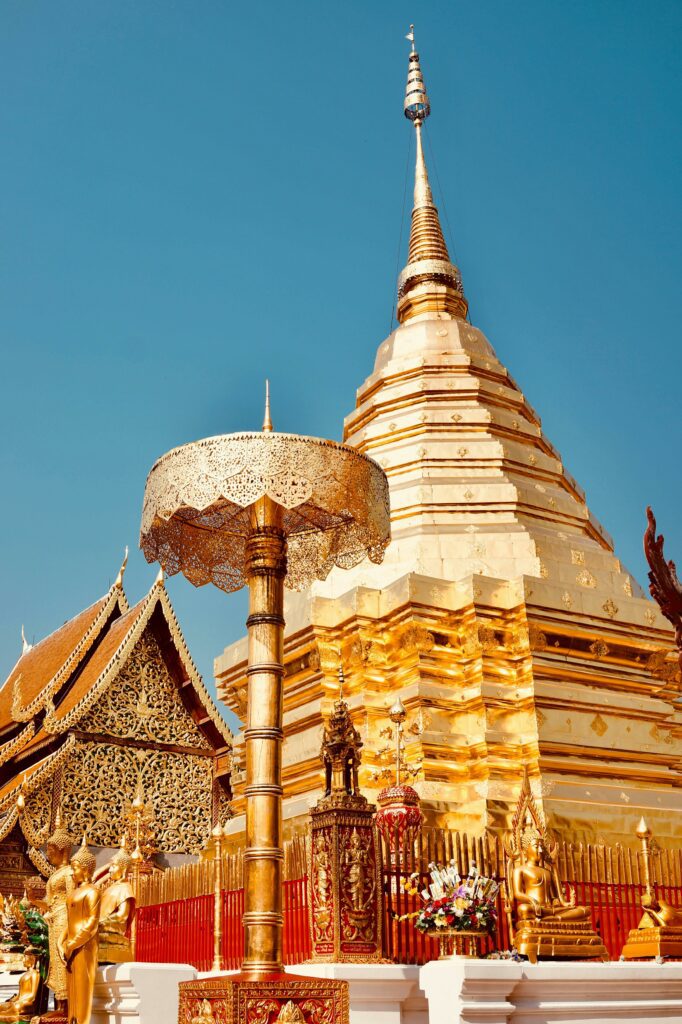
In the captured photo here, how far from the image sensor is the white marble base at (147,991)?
704 cm

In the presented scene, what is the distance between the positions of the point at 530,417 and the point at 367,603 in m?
4.35

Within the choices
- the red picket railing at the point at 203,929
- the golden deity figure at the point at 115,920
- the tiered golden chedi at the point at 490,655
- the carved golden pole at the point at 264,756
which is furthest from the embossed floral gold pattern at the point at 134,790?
the carved golden pole at the point at 264,756

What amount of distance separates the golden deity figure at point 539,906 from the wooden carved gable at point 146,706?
9.01 meters

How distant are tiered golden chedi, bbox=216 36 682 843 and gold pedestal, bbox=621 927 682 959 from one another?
1.95 metres

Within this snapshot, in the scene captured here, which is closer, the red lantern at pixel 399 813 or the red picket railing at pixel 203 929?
the red picket railing at pixel 203 929

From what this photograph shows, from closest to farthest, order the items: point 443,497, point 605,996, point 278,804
A: 1. point 278,804
2. point 605,996
3. point 443,497

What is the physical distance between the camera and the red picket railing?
7.24 m

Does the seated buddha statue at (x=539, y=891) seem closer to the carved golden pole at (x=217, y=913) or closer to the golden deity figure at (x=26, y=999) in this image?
the carved golden pole at (x=217, y=913)

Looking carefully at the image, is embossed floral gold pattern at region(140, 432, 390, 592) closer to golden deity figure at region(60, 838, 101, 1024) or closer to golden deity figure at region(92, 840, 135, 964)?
golden deity figure at region(60, 838, 101, 1024)

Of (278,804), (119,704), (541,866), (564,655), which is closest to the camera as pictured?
(278,804)

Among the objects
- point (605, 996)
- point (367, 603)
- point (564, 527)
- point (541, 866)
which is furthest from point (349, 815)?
point (564, 527)

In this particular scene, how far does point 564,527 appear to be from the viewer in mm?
12422

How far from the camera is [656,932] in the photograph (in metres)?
7.30

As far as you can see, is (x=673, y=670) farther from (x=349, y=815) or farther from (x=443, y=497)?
(x=349, y=815)
